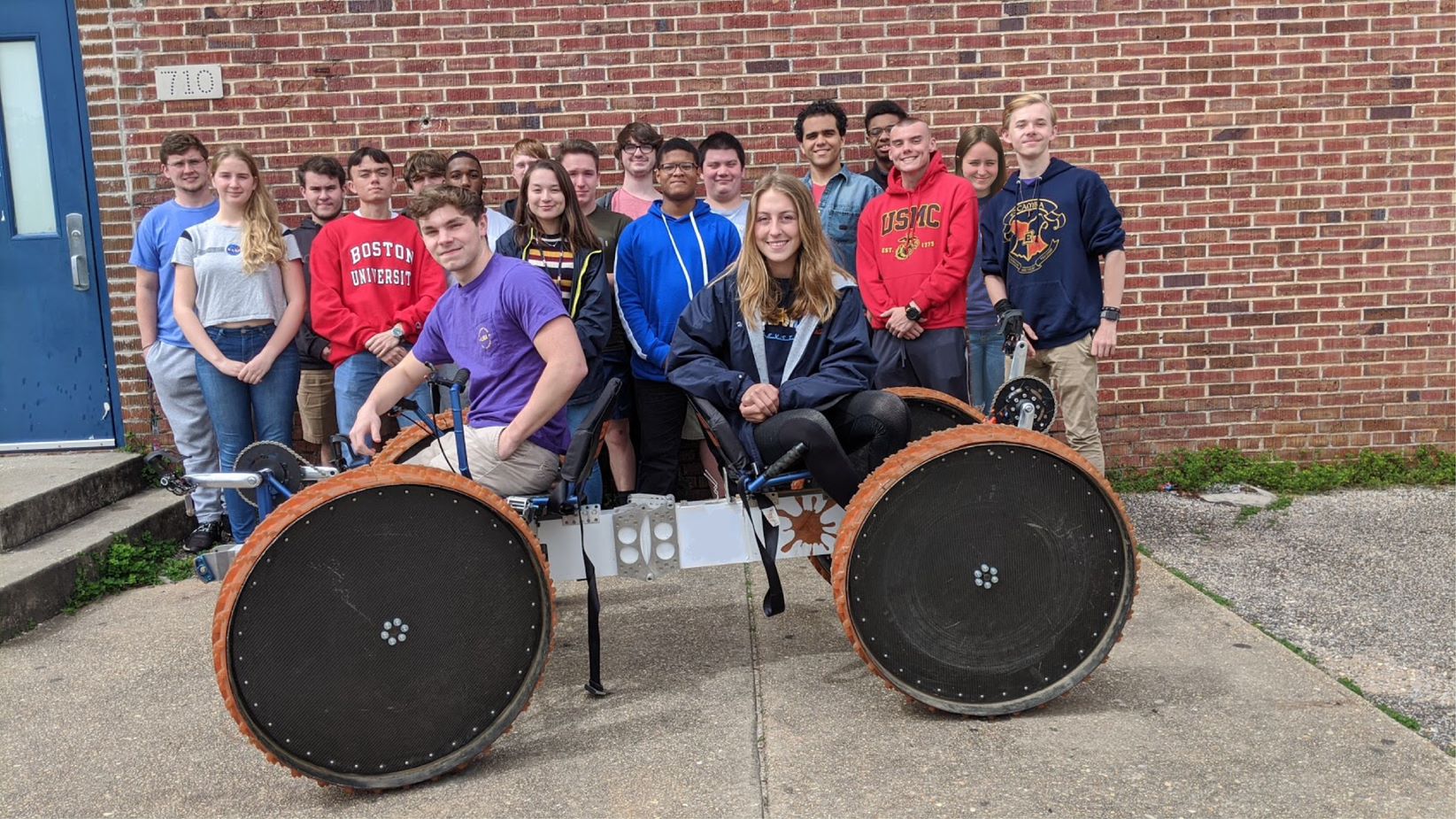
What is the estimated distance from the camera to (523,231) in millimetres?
5238

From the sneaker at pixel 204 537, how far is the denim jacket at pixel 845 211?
353 cm

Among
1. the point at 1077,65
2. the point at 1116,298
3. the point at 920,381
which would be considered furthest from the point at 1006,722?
the point at 1077,65

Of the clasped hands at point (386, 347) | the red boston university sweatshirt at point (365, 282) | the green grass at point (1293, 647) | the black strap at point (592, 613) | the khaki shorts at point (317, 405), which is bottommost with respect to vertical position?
the green grass at point (1293, 647)

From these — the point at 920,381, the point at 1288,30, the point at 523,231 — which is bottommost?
the point at 920,381

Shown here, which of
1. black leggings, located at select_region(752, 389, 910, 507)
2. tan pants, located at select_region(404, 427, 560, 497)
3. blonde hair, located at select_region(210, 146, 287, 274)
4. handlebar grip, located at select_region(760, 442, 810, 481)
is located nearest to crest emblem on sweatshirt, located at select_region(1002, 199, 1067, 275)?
black leggings, located at select_region(752, 389, 910, 507)

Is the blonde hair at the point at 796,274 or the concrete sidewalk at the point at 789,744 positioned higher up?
the blonde hair at the point at 796,274

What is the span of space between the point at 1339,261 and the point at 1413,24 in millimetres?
1365

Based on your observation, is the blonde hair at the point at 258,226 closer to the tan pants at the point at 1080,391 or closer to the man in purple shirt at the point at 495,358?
the man in purple shirt at the point at 495,358

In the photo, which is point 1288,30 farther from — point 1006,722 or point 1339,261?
point 1006,722

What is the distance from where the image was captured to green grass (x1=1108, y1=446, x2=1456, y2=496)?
6680 millimetres

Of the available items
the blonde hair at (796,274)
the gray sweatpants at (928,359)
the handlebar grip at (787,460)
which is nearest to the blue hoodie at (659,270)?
the gray sweatpants at (928,359)

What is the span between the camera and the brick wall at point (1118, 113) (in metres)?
6.40

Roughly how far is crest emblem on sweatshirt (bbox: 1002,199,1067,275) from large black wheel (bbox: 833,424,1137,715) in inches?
80.2

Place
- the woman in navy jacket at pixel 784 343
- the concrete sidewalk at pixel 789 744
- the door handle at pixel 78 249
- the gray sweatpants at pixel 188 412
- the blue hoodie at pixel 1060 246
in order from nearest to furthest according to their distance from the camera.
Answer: the concrete sidewalk at pixel 789 744 → the woman in navy jacket at pixel 784 343 → the blue hoodie at pixel 1060 246 → the gray sweatpants at pixel 188 412 → the door handle at pixel 78 249
